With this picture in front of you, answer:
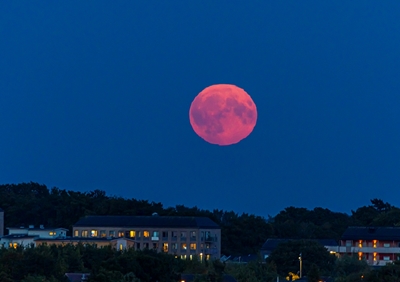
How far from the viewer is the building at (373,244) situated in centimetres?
8100

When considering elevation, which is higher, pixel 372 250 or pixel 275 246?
pixel 275 246

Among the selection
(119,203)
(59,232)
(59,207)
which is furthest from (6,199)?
(59,232)

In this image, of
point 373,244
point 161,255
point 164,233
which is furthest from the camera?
point 164,233

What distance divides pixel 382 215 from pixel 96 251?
45.3m

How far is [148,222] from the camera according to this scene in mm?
90250

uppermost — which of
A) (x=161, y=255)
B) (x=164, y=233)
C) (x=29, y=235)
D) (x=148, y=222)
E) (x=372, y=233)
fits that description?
(x=148, y=222)

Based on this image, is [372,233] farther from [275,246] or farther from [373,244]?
[275,246]

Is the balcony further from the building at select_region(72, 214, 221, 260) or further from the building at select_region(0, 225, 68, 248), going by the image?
the building at select_region(0, 225, 68, 248)

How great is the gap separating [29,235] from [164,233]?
13.8 metres

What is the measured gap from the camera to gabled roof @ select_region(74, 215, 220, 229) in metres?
89.1

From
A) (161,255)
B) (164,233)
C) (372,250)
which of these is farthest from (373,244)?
(161,255)

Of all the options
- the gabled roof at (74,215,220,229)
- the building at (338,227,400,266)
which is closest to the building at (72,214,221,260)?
the gabled roof at (74,215,220,229)

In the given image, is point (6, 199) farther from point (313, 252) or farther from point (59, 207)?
point (313, 252)

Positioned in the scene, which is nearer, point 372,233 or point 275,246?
point 372,233
